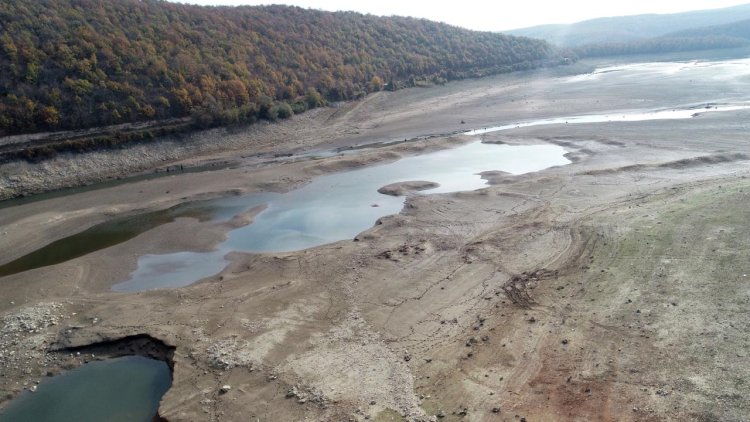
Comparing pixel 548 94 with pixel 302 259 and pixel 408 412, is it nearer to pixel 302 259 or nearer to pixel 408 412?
pixel 302 259

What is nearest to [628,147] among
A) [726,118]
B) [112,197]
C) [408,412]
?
[726,118]

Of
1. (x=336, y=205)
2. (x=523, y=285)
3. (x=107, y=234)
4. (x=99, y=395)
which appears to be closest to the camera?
(x=99, y=395)

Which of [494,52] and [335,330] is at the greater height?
[494,52]

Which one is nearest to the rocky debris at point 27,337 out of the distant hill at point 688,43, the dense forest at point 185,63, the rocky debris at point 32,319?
the rocky debris at point 32,319

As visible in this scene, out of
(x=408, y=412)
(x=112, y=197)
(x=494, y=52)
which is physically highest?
(x=494, y=52)

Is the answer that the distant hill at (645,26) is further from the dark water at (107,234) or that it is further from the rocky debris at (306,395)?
the rocky debris at (306,395)

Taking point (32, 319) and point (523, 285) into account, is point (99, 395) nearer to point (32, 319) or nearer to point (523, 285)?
point (32, 319)

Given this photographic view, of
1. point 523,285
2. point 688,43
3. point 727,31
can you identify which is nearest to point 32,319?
point 523,285
